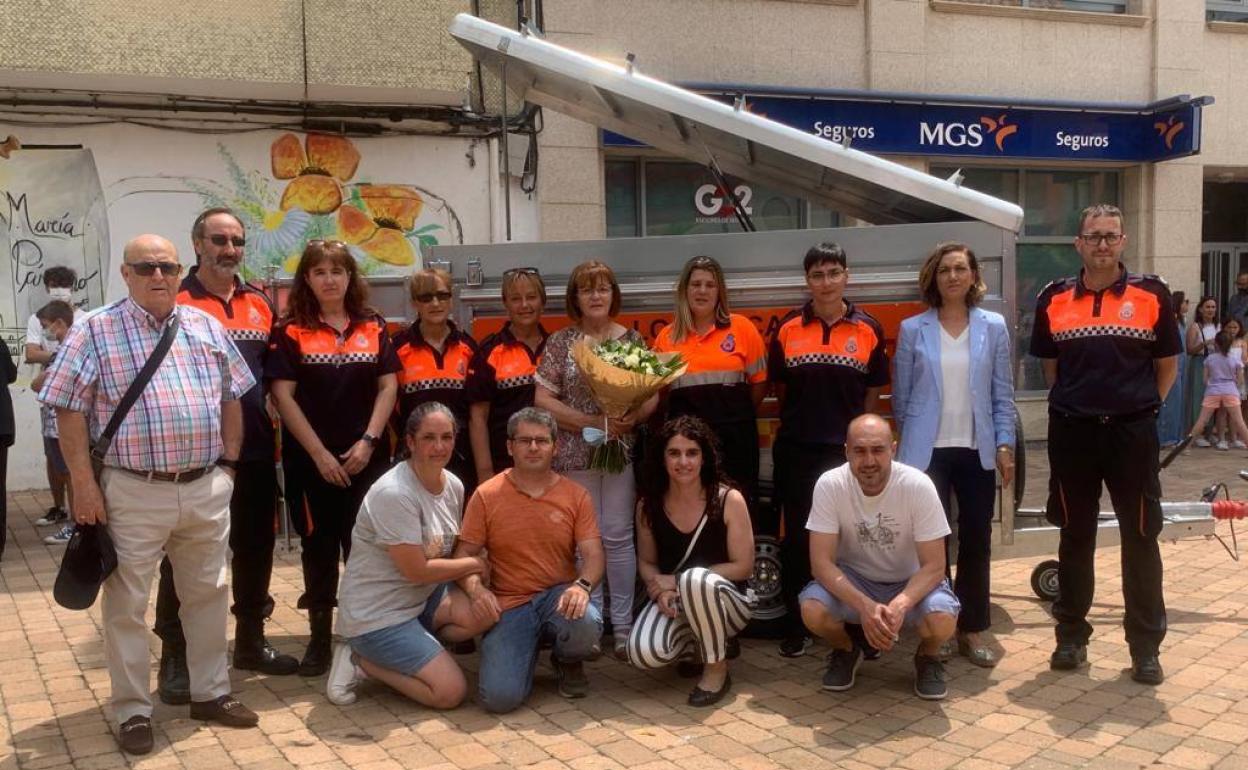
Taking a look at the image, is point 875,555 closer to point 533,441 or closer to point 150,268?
point 533,441

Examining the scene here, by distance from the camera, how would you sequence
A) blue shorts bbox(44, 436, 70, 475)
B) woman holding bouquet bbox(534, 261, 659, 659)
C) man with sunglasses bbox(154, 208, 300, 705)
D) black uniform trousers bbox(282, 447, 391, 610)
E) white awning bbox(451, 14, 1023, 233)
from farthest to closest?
blue shorts bbox(44, 436, 70, 475) < white awning bbox(451, 14, 1023, 233) < woman holding bouquet bbox(534, 261, 659, 659) < black uniform trousers bbox(282, 447, 391, 610) < man with sunglasses bbox(154, 208, 300, 705)

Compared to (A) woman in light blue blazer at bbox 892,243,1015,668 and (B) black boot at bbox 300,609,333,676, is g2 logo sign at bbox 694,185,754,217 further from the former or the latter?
(B) black boot at bbox 300,609,333,676

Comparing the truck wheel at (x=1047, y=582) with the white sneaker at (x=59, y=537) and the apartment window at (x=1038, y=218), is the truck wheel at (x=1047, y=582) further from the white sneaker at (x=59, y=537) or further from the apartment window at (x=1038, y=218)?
the apartment window at (x=1038, y=218)

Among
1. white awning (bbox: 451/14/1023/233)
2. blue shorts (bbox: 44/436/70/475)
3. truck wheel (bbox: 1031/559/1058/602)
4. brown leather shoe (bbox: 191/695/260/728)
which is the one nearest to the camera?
brown leather shoe (bbox: 191/695/260/728)

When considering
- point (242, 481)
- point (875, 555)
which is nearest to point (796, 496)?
point (875, 555)

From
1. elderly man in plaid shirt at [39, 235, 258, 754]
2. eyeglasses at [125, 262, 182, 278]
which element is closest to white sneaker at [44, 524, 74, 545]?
elderly man in plaid shirt at [39, 235, 258, 754]

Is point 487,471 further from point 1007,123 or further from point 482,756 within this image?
point 1007,123

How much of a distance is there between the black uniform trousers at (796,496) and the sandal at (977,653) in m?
0.75

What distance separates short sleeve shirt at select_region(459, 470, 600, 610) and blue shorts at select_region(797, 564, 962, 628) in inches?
39.8

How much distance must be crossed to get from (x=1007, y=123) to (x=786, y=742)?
10.4m

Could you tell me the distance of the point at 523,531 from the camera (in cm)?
477

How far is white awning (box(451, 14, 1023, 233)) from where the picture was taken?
5.44m

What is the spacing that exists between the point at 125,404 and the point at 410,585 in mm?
1375

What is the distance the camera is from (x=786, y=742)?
425 cm
